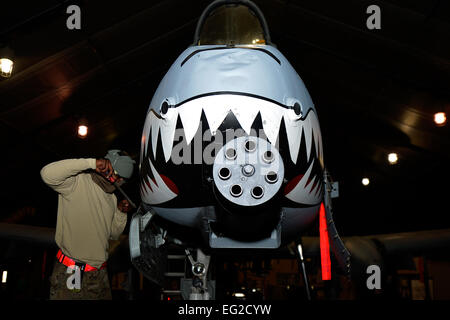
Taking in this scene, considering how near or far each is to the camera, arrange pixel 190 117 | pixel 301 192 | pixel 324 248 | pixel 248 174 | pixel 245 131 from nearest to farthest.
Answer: pixel 248 174 → pixel 245 131 → pixel 190 117 → pixel 301 192 → pixel 324 248

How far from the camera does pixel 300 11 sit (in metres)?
10.5

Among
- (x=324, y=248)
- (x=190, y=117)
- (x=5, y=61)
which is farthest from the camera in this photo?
(x=5, y=61)

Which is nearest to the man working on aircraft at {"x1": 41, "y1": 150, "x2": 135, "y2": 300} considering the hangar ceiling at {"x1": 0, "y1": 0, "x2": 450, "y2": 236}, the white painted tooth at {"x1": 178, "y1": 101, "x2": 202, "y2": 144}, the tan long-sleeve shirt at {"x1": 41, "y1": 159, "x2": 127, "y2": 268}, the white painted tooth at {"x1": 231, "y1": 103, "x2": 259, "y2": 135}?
the tan long-sleeve shirt at {"x1": 41, "y1": 159, "x2": 127, "y2": 268}

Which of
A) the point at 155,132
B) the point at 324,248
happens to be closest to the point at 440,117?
the point at 324,248

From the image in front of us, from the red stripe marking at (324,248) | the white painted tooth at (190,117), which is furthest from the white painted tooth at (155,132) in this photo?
the red stripe marking at (324,248)

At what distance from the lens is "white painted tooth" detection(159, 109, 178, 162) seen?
280cm

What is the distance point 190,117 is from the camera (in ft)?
8.98

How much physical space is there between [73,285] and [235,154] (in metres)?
2.26

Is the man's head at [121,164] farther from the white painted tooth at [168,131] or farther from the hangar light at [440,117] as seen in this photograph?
the hangar light at [440,117]

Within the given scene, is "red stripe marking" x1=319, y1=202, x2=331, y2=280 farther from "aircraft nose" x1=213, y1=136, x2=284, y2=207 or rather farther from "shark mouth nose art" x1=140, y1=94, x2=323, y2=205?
"aircraft nose" x1=213, y1=136, x2=284, y2=207

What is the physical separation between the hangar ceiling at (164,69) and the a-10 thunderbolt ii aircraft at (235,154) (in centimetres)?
567

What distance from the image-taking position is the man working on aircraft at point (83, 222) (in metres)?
3.71

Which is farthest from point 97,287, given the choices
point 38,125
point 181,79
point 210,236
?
point 38,125

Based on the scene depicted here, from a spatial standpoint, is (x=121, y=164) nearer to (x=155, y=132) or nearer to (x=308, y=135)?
(x=155, y=132)
